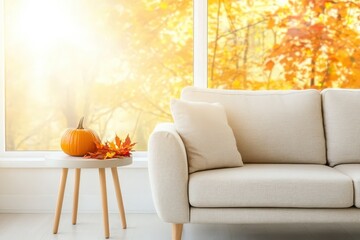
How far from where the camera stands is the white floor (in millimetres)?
3262

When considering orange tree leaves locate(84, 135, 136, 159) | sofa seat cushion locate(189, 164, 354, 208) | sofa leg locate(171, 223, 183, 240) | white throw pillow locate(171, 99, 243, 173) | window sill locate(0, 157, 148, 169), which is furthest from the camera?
window sill locate(0, 157, 148, 169)

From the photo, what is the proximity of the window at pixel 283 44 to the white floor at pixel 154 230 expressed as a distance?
1.09 meters

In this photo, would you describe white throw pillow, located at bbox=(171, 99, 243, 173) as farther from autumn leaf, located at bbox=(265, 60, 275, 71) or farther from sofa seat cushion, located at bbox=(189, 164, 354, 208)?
autumn leaf, located at bbox=(265, 60, 275, 71)

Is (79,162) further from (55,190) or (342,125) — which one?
(342,125)

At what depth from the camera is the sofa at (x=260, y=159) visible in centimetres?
281

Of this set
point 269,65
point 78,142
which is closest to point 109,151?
point 78,142

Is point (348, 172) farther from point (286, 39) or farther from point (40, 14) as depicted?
point (40, 14)

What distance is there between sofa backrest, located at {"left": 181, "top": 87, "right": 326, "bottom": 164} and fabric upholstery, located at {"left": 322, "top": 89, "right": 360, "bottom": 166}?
47 mm

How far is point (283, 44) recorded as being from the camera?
411 cm

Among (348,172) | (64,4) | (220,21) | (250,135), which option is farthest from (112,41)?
(348,172)

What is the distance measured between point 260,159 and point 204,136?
471 millimetres

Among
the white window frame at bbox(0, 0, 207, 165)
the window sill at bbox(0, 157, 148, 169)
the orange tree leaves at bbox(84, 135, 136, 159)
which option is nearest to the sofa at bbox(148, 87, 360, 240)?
the orange tree leaves at bbox(84, 135, 136, 159)

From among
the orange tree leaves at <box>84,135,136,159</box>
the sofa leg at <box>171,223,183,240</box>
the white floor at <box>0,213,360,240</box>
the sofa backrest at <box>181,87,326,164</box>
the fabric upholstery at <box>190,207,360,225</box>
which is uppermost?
the sofa backrest at <box>181,87,326,164</box>

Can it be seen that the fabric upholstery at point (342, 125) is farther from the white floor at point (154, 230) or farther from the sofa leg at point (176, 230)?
the sofa leg at point (176, 230)
